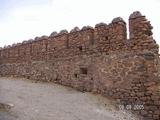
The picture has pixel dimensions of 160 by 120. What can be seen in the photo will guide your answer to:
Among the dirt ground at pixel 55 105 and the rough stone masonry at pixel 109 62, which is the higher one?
the rough stone masonry at pixel 109 62

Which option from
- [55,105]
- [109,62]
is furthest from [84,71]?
[55,105]

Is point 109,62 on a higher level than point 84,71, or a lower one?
higher

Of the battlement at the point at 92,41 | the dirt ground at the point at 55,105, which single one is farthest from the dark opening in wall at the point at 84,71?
the dirt ground at the point at 55,105

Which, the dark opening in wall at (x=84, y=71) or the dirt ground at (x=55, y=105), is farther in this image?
the dark opening in wall at (x=84, y=71)

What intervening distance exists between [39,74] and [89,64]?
146 inches

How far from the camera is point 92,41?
39.5 feet

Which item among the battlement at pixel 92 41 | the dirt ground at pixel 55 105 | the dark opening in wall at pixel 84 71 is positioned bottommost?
the dirt ground at pixel 55 105

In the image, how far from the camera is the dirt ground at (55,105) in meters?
8.04

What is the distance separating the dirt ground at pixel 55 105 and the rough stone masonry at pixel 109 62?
22.7 inches

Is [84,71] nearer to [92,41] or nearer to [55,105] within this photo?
[92,41]

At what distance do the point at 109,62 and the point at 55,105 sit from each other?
9.34 feet

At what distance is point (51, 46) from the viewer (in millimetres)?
14039

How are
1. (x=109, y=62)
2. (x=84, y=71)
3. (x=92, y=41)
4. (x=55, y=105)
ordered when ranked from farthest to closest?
(x=84, y=71)
(x=92, y=41)
(x=109, y=62)
(x=55, y=105)

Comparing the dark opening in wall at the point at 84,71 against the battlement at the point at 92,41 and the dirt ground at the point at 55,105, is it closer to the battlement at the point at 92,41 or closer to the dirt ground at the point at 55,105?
the battlement at the point at 92,41
